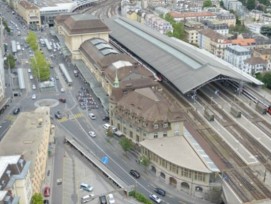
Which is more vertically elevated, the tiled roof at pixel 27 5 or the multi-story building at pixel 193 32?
the tiled roof at pixel 27 5

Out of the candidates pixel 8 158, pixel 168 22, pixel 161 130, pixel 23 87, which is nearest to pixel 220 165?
pixel 161 130

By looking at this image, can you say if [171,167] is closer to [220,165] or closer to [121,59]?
[220,165]

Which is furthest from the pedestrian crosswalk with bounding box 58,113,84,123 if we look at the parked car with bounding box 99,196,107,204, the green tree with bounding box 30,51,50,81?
the parked car with bounding box 99,196,107,204

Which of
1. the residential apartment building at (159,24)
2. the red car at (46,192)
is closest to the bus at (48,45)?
the residential apartment building at (159,24)

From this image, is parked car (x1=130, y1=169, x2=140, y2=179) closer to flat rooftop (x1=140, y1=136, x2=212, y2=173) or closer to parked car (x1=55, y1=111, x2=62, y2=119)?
flat rooftop (x1=140, y1=136, x2=212, y2=173)

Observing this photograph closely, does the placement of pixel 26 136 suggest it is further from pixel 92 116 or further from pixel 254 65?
pixel 254 65

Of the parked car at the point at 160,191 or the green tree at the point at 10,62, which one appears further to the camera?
the green tree at the point at 10,62

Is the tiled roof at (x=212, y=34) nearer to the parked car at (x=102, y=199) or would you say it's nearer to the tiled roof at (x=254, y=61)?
Result: the tiled roof at (x=254, y=61)
